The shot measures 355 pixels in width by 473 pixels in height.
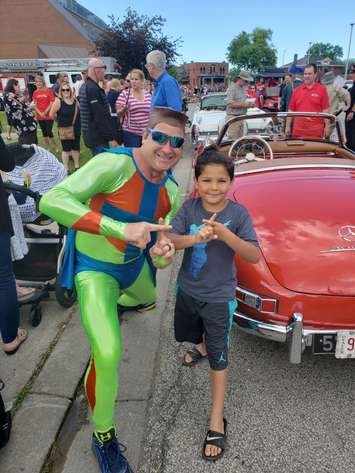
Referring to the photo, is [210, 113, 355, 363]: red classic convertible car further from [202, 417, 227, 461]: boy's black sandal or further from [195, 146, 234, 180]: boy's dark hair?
[195, 146, 234, 180]: boy's dark hair

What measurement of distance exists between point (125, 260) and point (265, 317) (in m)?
0.91

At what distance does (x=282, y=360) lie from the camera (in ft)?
9.31

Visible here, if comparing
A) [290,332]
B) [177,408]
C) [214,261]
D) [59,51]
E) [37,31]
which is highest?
[37,31]

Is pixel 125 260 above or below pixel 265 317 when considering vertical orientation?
above

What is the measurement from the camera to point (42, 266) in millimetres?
3598

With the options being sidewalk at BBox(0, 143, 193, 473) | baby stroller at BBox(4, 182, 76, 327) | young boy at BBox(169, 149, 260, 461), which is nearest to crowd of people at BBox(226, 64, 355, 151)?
young boy at BBox(169, 149, 260, 461)

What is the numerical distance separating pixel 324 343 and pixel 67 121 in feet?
23.7

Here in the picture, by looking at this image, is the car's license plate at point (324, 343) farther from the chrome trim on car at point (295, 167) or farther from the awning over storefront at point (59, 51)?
the awning over storefront at point (59, 51)

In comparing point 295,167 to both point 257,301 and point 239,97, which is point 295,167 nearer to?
point 257,301

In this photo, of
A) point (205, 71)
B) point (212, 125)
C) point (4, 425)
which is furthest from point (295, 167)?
point (205, 71)

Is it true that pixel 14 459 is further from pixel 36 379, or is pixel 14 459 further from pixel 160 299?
pixel 160 299

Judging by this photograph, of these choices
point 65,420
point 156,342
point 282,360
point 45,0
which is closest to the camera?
point 65,420

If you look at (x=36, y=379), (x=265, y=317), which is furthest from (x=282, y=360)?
(x=36, y=379)

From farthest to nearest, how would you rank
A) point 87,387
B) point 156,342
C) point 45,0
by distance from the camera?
point 45,0, point 156,342, point 87,387
